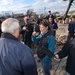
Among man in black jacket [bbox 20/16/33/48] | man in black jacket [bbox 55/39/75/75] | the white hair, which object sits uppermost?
the white hair

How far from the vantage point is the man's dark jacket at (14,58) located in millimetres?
2951

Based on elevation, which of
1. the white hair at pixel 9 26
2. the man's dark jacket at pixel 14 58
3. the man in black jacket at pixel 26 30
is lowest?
the man in black jacket at pixel 26 30

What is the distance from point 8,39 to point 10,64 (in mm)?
323

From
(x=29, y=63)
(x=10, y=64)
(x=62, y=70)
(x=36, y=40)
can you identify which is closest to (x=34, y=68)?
(x=29, y=63)

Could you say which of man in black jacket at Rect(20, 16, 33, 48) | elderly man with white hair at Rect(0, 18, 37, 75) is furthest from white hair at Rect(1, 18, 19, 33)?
man in black jacket at Rect(20, 16, 33, 48)

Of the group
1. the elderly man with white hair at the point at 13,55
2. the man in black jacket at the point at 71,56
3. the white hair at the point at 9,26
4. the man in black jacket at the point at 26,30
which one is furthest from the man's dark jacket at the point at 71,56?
the man in black jacket at the point at 26,30

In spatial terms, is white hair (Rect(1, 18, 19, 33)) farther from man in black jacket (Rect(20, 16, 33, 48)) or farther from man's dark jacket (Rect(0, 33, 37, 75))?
man in black jacket (Rect(20, 16, 33, 48))

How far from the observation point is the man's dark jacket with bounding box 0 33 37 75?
116 inches

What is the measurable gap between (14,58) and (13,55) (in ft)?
0.13

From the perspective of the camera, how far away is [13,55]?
9.70 feet

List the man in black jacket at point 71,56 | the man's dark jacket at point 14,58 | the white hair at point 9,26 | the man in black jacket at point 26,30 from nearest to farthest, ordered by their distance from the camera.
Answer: the man's dark jacket at point 14,58
the white hair at point 9,26
the man in black jacket at point 71,56
the man in black jacket at point 26,30

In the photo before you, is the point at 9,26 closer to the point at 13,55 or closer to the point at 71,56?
the point at 13,55

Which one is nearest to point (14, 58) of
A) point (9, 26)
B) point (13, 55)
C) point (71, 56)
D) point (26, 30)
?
point (13, 55)

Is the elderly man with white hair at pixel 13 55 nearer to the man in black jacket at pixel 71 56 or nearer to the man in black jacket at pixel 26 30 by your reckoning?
the man in black jacket at pixel 71 56
